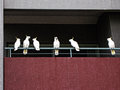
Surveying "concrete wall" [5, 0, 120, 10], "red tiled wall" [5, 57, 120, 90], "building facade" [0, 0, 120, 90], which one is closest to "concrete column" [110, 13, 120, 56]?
"building facade" [0, 0, 120, 90]

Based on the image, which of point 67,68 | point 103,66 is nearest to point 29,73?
point 67,68

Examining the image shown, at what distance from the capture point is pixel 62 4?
1134cm

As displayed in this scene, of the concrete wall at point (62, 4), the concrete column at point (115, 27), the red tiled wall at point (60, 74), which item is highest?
the concrete wall at point (62, 4)

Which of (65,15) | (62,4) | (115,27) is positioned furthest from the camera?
(65,15)

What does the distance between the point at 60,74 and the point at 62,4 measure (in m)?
2.40

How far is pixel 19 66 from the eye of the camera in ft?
33.6

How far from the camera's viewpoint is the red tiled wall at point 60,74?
10.1 meters

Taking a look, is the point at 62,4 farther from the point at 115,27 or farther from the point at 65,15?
the point at 115,27

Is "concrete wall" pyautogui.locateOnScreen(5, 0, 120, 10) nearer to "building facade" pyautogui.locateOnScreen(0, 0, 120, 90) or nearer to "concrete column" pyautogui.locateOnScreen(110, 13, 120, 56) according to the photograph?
"building facade" pyautogui.locateOnScreen(0, 0, 120, 90)

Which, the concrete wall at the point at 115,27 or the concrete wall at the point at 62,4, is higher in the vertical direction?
the concrete wall at the point at 62,4

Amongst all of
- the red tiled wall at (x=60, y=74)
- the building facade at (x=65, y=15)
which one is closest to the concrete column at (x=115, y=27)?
the building facade at (x=65, y=15)

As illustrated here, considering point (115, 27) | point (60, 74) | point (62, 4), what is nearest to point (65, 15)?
point (62, 4)

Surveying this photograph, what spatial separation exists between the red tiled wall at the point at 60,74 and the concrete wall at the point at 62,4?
185cm

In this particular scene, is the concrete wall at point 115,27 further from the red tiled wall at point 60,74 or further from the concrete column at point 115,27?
the red tiled wall at point 60,74
